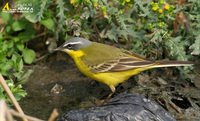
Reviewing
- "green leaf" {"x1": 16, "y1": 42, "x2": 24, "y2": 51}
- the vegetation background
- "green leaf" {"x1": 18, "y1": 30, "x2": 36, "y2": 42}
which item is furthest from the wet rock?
"green leaf" {"x1": 18, "y1": 30, "x2": 36, "y2": 42}

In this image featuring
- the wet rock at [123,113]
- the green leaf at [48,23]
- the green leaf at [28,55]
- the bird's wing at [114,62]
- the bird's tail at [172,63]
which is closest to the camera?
the wet rock at [123,113]

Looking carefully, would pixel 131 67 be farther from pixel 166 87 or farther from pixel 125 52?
pixel 166 87

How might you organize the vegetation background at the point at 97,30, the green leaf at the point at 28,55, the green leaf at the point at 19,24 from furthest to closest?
the green leaf at the point at 28,55, the green leaf at the point at 19,24, the vegetation background at the point at 97,30

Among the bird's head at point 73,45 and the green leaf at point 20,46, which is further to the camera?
the green leaf at point 20,46

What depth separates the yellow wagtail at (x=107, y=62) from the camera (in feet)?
16.4

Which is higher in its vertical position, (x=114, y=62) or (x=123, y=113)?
(x=114, y=62)

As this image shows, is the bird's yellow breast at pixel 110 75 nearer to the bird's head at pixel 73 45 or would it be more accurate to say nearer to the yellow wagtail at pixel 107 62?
the yellow wagtail at pixel 107 62

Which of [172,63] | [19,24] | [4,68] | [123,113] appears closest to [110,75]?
[172,63]

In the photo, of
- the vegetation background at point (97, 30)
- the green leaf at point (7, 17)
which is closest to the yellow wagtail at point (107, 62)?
the vegetation background at point (97, 30)

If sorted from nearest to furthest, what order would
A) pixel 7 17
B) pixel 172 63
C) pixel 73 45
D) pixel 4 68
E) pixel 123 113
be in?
1. pixel 123 113
2. pixel 172 63
3. pixel 4 68
4. pixel 73 45
5. pixel 7 17

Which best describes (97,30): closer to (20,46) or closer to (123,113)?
(20,46)

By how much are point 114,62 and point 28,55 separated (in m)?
2.35

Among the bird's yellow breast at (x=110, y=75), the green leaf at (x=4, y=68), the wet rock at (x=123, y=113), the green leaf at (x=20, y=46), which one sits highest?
the green leaf at (x=20, y=46)

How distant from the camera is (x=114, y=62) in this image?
515 centimetres
